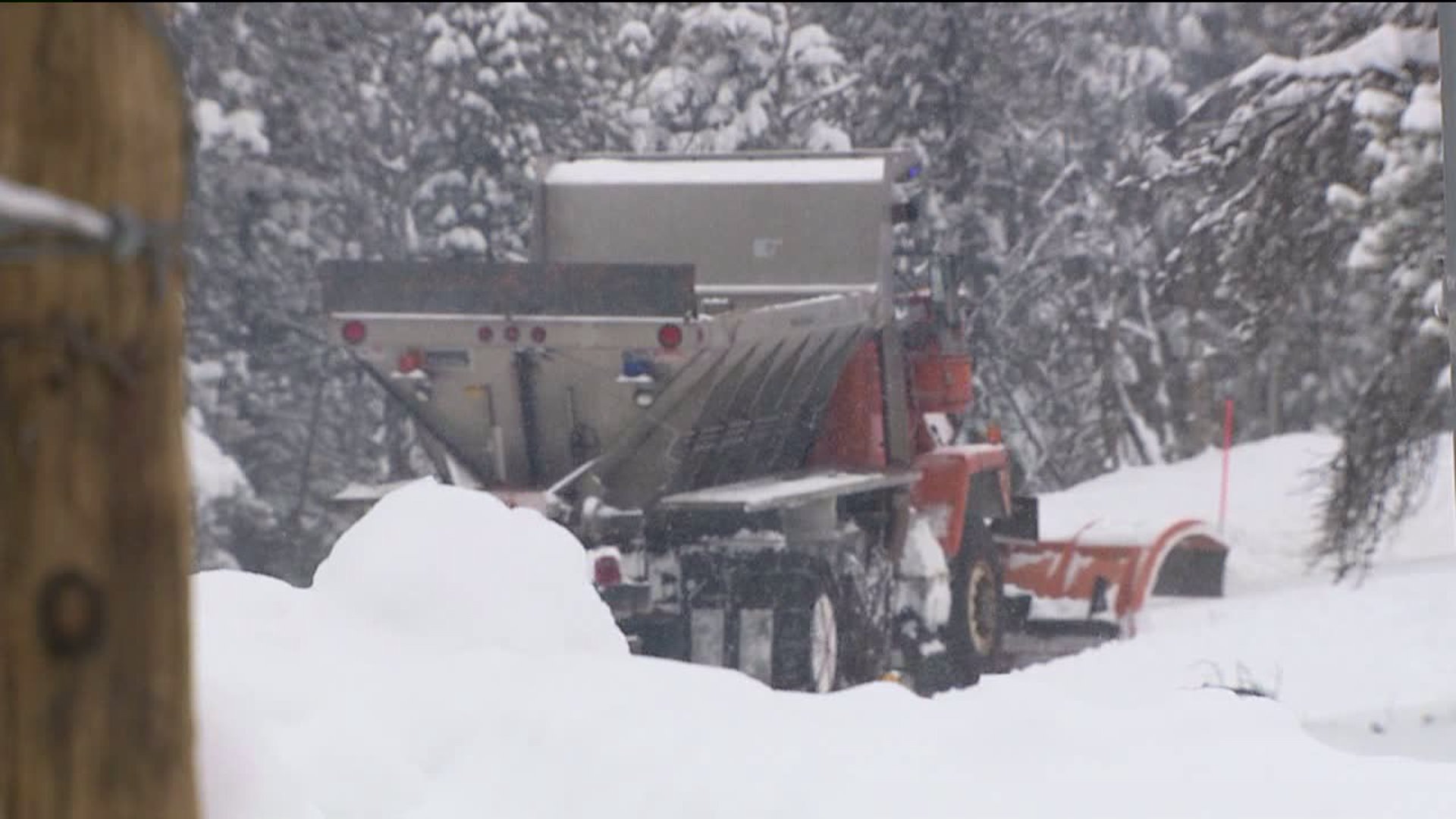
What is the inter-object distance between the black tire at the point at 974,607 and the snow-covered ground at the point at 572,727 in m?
6.14

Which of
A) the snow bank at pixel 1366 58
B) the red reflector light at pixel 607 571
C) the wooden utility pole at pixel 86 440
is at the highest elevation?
the snow bank at pixel 1366 58

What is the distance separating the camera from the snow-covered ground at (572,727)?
16.9 ft

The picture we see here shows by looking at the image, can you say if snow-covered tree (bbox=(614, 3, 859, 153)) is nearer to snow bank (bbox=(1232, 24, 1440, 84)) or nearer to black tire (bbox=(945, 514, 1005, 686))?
snow bank (bbox=(1232, 24, 1440, 84))

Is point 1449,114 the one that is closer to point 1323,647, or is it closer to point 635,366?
point 635,366

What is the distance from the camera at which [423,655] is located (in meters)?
6.08

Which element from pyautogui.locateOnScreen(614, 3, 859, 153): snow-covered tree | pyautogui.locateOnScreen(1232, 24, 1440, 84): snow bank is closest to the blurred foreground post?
pyautogui.locateOnScreen(1232, 24, 1440, 84): snow bank

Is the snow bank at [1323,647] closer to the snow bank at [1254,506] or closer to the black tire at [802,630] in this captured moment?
the snow bank at [1254,506]

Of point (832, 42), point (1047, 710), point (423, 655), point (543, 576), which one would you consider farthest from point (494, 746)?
point (832, 42)

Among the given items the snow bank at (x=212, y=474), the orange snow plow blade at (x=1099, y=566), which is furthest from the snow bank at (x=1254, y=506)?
the snow bank at (x=212, y=474)

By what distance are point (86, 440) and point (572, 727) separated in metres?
3.28

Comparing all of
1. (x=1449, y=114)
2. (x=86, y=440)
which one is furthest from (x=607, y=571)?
(x=86, y=440)

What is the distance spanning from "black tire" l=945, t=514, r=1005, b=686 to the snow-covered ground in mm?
6139

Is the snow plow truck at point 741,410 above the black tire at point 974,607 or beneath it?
above

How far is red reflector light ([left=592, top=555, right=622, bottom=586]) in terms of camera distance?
1130cm
